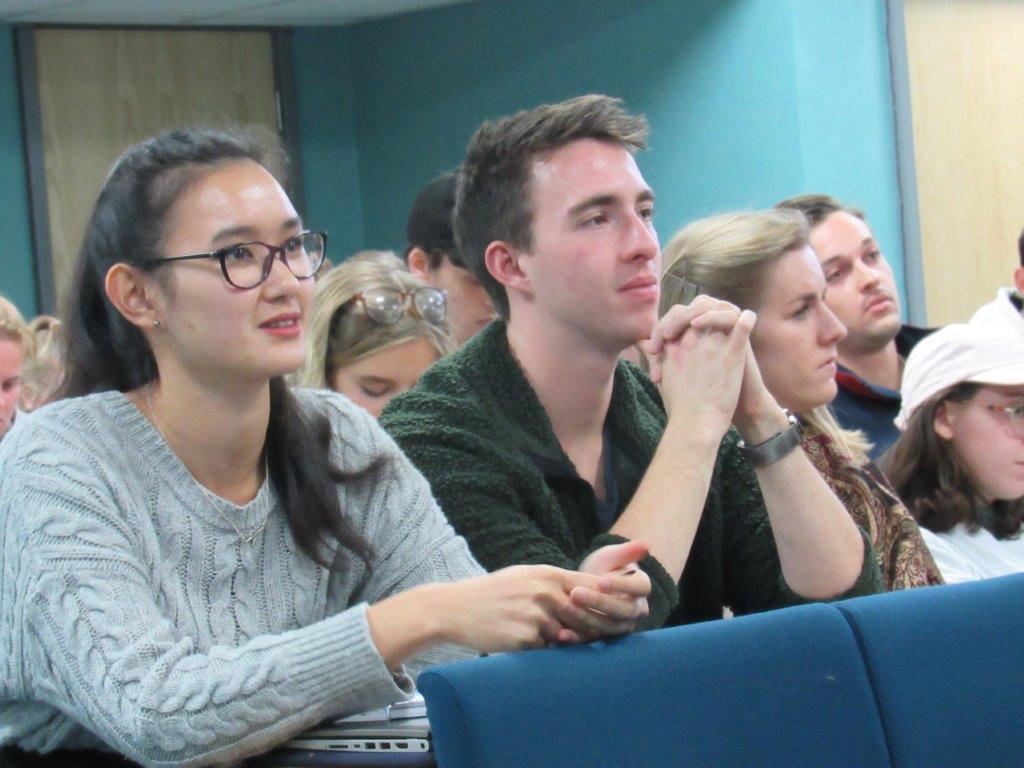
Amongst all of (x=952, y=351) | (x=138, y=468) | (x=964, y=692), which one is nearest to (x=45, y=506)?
(x=138, y=468)

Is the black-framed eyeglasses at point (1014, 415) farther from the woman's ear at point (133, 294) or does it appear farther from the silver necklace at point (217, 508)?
the woman's ear at point (133, 294)

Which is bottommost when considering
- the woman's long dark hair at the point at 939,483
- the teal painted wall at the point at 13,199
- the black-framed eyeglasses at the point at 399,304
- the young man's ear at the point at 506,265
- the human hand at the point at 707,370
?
the woman's long dark hair at the point at 939,483

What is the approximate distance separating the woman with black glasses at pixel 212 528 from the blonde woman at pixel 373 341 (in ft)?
3.25

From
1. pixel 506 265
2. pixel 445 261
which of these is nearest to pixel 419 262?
pixel 445 261

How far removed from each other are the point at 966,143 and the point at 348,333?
4.18m

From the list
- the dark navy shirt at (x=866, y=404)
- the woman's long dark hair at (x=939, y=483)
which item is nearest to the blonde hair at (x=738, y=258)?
the woman's long dark hair at (x=939, y=483)

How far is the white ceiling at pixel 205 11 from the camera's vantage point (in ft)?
18.6

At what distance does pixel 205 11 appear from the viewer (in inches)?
235

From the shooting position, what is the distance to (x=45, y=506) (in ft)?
5.24

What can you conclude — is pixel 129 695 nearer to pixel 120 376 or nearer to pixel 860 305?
pixel 120 376

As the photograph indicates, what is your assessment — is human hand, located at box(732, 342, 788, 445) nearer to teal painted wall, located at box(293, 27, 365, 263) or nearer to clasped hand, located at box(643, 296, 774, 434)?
clasped hand, located at box(643, 296, 774, 434)

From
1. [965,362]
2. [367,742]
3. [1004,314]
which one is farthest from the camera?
[1004,314]

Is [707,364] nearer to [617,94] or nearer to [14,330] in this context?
[14,330]

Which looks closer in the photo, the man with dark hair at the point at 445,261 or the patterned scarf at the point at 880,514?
the patterned scarf at the point at 880,514
